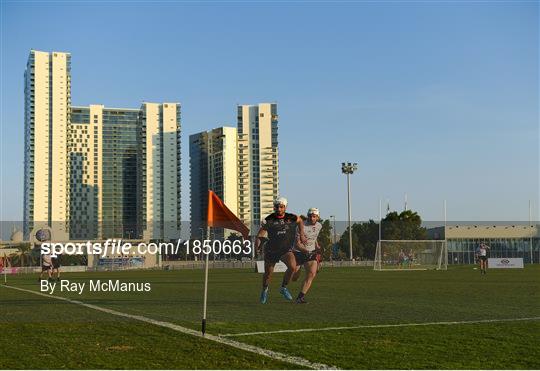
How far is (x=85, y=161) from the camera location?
644 feet

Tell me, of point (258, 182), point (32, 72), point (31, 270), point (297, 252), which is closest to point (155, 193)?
point (258, 182)

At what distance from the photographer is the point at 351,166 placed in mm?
95250

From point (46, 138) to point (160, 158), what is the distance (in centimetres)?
2900

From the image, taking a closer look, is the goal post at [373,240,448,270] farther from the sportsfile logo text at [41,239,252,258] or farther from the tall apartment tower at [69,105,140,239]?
the tall apartment tower at [69,105,140,239]

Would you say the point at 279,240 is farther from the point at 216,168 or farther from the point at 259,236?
the point at 216,168

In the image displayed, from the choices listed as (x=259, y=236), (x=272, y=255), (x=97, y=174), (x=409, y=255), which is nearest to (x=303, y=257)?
(x=272, y=255)

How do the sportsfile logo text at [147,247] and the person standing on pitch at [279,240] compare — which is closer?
the person standing on pitch at [279,240]

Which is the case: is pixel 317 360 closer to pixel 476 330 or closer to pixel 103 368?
pixel 103 368

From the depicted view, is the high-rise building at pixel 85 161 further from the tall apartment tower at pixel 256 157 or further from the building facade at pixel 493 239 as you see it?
the building facade at pixel 493 239

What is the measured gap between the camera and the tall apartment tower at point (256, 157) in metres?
173

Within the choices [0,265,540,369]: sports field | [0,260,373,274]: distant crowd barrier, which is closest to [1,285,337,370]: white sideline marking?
[0,265,540,369]: sports field

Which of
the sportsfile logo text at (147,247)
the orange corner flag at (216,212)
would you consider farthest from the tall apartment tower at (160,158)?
the orange corner flag at (216,212)

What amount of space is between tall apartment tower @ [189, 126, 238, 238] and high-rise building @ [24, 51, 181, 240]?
6.90 metres

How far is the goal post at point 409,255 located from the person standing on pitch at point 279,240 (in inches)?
1642
